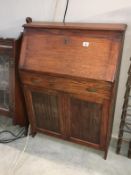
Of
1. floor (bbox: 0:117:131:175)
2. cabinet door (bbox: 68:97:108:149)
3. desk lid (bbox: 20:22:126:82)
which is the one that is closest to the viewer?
desk lid (bbox: 20:22:126:82)

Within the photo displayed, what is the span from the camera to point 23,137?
86.2 inches

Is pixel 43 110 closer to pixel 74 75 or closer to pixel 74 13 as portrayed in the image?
pixel 74 75

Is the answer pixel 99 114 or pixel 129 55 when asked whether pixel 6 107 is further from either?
pixel 129 55

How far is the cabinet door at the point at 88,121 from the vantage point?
168 cm

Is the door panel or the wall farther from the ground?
the wall

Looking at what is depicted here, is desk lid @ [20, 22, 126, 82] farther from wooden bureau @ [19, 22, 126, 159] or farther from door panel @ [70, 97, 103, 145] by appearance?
door panel @ [70, 97, 103, 145]

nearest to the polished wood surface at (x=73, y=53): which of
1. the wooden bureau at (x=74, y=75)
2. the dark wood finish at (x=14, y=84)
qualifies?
the wooden bureau at (x=74, y=75)

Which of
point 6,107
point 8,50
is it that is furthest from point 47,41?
point 6,107

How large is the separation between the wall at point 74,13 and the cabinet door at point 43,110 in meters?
0.62

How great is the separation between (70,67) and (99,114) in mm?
450

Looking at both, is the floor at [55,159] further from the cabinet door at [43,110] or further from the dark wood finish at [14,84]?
the dark wood finish at [14,84]

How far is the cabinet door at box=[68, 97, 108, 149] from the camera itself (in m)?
1.68

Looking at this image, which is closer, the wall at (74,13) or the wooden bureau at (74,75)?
the wooden bureau at (74,75)

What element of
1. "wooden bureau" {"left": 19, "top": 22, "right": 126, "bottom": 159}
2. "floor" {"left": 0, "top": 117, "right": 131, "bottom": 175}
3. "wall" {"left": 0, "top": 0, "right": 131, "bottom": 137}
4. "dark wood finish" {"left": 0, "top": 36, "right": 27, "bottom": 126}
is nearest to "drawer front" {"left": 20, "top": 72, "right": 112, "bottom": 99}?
"wooden bureau" {"left": 19, "top": 22, "right": 126, "bottom": 159}
